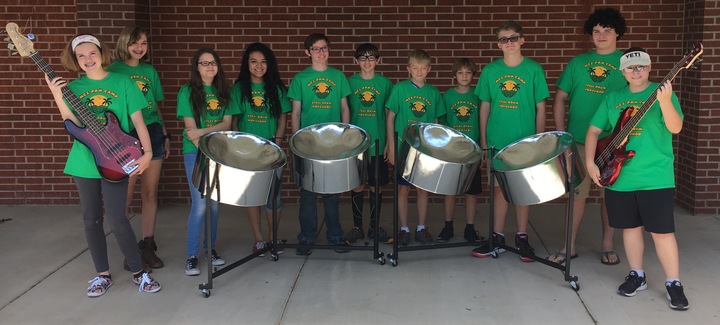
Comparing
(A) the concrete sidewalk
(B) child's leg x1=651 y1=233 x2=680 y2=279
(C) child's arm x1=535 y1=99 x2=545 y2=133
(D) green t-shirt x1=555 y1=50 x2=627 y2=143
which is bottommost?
(A) the concrete sidewalk

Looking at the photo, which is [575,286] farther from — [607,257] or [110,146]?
[110,146]

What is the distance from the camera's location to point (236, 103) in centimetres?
437

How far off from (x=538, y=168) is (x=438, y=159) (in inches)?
19.3

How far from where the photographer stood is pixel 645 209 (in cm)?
374

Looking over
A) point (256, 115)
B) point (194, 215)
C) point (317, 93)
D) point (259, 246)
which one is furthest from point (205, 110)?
point (259, 246)

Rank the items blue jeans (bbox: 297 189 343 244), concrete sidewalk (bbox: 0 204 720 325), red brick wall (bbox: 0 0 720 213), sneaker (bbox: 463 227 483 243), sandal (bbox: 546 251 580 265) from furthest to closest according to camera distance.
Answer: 1. red brick wall (bbox: 0 0 720 213)
2. sneaker (bbox: 463 227 483 243)
3. blue jeans (bbox: 297 189 343 244)
4. sandal (bbox: 546 251 580 265)
5. concrete sidewalk (bbox: 0 204 720 325)

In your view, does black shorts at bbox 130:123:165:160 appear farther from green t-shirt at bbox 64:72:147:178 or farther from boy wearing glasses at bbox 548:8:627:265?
boy wearing glasses at bbox 548:8:627:265

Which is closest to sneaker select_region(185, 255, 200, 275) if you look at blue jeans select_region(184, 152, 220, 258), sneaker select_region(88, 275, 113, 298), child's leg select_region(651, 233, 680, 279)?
blue jeans select_region(184, 152, 220, 258)

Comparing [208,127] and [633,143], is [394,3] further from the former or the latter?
[633,143]

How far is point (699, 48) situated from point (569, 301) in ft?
4.33

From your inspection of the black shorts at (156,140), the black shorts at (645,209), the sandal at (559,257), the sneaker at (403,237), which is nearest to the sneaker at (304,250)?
the sneaker at (403,237)

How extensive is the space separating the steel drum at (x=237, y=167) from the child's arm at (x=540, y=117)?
147cm

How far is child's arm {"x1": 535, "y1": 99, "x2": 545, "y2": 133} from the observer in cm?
439

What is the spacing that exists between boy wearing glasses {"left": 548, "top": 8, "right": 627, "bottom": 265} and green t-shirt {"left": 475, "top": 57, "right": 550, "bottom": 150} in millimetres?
141
